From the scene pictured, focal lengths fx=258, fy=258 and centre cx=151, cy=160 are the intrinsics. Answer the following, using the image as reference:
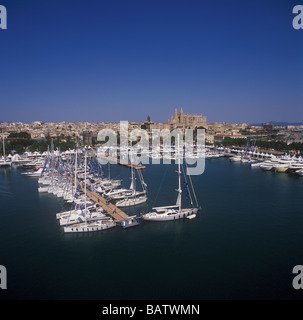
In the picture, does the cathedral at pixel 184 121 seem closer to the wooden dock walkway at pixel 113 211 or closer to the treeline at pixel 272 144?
the treeline at pixel 272 144

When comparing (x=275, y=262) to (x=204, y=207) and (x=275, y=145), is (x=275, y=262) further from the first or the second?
(x=275, y=145)

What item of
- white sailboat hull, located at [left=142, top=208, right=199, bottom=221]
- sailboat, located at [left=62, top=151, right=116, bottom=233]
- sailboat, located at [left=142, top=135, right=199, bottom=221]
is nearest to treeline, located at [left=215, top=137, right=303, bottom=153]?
sailboat, located at [left=142, top=135, right=199, bottom=221]

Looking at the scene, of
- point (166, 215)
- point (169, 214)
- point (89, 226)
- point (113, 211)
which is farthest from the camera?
point (113, 211)

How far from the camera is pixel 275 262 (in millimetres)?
9750

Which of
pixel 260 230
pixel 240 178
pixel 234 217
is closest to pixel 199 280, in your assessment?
pixel 260 230

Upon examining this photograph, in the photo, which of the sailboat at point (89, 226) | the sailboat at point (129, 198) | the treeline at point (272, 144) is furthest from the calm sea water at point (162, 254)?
the treeline at point (272, 144)

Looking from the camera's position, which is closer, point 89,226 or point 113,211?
point 89,226

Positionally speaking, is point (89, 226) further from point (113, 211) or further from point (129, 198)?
point (129, 198)

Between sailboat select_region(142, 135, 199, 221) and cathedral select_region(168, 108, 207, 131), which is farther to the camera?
cathedral select_region(168, 108, 207, 131)

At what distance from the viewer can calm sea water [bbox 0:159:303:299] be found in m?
8.28

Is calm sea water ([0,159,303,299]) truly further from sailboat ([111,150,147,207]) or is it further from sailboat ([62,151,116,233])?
sailboat ([111,150,147,207])

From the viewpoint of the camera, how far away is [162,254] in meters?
10.3

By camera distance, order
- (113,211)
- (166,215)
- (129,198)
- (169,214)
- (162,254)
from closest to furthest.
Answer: (162,254) → (166,215) → (169,214) → (113,211) → (129,198)

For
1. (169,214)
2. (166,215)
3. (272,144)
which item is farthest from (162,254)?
(272,144)
